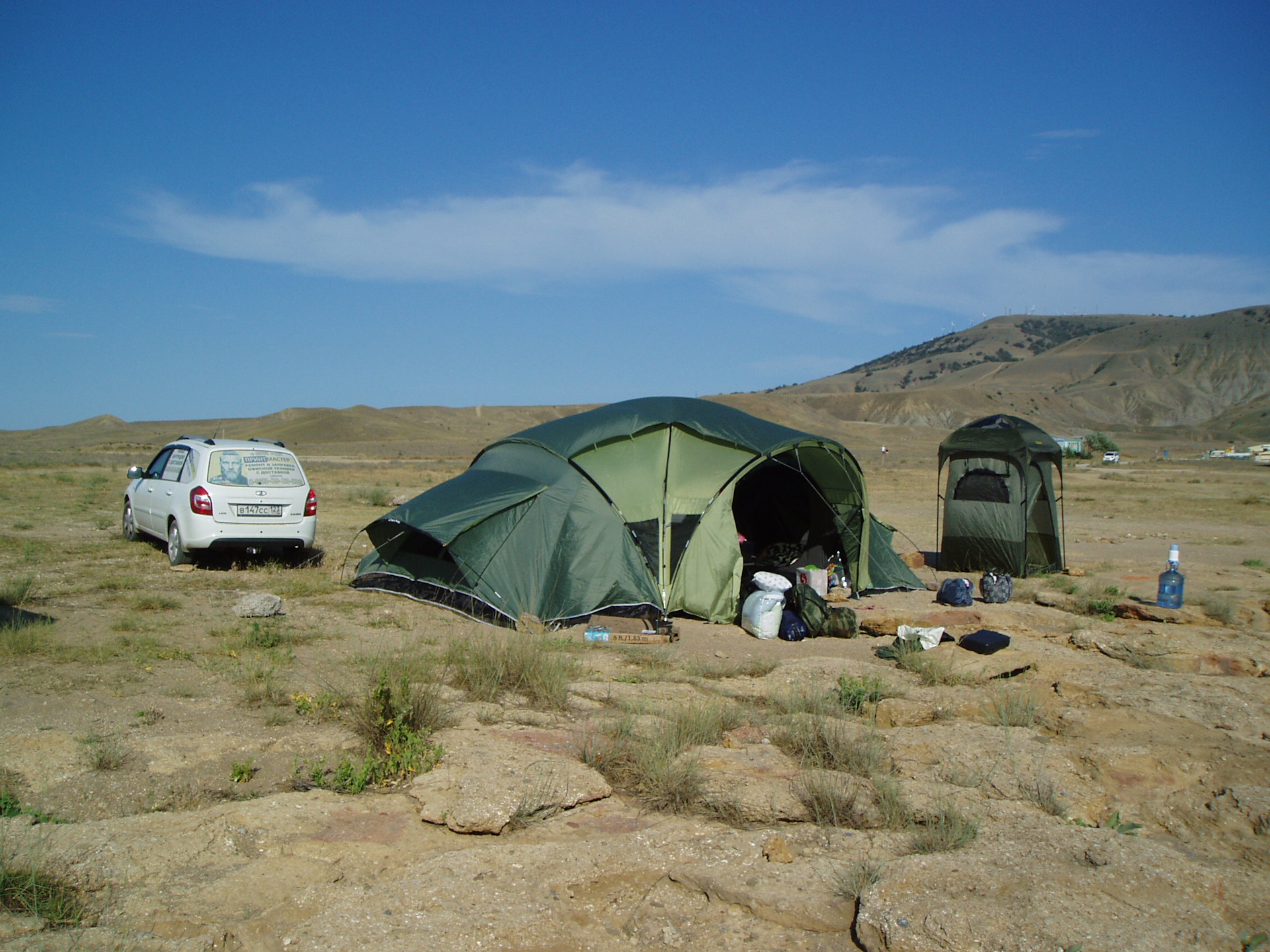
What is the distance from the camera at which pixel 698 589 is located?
1032 cm

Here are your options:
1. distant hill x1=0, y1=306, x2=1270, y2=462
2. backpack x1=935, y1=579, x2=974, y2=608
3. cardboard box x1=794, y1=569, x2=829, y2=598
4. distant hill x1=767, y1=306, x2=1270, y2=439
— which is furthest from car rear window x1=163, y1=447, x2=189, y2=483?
distant hill x1=767, y1=306, x2=1270, y2=439

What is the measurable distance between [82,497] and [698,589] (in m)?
18.9

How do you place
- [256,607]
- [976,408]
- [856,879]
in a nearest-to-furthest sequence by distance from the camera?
[856,879] → [256,607] → [976,408]

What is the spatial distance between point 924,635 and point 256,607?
6833mm

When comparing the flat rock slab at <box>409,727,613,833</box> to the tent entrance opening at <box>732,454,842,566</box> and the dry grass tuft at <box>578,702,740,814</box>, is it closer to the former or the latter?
the dry grass tuft at <box>578,702,740,814</box>

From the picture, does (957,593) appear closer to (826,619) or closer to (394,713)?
(826,619)

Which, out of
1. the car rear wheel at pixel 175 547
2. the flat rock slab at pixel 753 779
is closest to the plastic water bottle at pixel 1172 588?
the flat rock slab at pixel 753 779

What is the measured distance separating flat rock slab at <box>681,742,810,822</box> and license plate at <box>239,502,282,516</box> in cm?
829

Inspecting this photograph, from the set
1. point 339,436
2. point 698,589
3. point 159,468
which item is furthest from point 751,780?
point 339,436

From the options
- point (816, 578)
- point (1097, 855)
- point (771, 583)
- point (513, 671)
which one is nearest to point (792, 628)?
point (771, 583)

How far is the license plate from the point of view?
38.0 feet

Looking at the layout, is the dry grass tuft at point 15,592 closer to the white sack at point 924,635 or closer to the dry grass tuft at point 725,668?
the dry grass tuft at point 725,668

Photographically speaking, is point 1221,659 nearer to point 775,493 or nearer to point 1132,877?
point 1132,877

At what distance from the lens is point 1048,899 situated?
3637 millimetres
